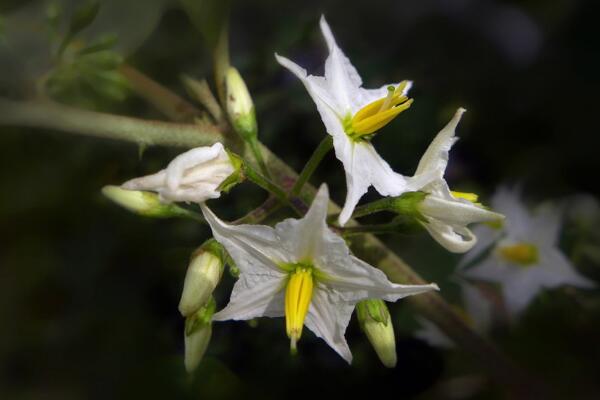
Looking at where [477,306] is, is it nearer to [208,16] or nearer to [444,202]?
[444,202]

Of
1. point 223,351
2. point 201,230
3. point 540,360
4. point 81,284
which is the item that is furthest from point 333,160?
point 81,284

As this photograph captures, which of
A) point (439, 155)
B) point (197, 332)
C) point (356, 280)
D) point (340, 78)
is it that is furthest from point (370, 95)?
point (197, 332)

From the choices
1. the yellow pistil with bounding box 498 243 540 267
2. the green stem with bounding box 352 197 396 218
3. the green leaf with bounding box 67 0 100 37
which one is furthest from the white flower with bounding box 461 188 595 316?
the green leaf with bounding box 67 0 100 37

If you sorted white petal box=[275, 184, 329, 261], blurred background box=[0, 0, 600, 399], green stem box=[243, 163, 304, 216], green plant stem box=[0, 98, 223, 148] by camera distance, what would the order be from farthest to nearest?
blurred background box=[0, 0, 600, 399] → green plant stem box=[0, 98, 223, 148] → green stem box=[243, 163, 304, 216] → white petal box=[275, 184, 329, 261]

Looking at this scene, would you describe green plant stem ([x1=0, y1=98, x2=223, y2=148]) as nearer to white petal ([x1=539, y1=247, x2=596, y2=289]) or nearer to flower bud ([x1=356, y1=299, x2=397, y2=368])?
flower bud ([x1=356, y1=299, x2=397, y2=368])

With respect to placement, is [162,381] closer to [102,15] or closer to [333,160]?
[333,160]
